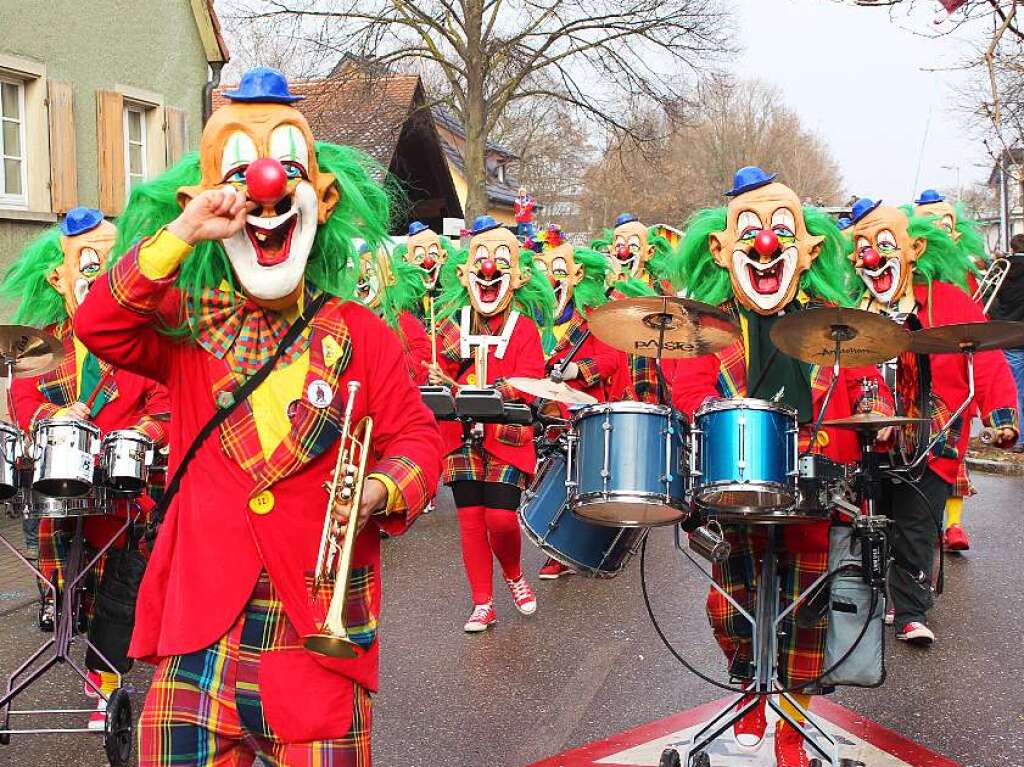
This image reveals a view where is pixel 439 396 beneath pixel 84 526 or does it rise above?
above

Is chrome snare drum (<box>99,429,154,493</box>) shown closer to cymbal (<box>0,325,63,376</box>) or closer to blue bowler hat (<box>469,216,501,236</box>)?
cymbal (<box>0,325,63,376</box>)

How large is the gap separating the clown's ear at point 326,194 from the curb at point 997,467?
11.2 m

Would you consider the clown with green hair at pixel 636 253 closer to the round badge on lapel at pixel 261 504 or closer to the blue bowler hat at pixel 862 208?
the blue bowler hat at pixel 862 208

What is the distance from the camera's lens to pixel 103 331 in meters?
2.77

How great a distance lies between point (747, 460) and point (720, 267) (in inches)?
48.2

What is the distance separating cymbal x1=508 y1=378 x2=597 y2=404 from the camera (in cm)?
484

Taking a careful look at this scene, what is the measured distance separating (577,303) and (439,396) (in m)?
5.18

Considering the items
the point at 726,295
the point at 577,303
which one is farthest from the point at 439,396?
the point at 577,303

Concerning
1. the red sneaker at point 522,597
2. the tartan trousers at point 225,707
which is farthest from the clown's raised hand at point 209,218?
the red sneaker at point 522,597

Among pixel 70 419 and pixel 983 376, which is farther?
pixel 983 376

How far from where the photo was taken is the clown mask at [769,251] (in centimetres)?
457

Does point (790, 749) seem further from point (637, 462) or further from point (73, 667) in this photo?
point (73, 667)

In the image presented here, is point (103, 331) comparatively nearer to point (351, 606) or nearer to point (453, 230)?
point (351, 606)

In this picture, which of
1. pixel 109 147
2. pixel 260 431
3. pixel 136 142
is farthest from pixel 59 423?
pixel 136 142
